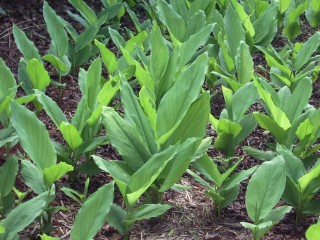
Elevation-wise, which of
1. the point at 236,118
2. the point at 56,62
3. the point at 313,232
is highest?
the point at 56,62

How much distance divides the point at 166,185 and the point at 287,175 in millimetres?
356

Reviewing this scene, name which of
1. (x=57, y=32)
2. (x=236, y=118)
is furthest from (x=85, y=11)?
(x=236, y=118)

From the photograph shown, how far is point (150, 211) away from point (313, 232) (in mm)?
444

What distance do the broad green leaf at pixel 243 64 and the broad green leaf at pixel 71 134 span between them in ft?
2.39

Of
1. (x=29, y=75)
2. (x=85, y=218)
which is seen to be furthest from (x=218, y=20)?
(x=85, y=218)

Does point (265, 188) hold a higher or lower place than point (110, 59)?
lower

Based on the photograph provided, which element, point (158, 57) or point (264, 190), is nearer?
point (264, 190)

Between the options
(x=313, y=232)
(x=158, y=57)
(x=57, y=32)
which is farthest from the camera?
(x=57, y=32)

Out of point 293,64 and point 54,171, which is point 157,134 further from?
point 293,64

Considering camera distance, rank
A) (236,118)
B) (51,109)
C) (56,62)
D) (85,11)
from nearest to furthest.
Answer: (51,109), (236,118), (56,62), (85,11)

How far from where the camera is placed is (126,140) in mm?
1735

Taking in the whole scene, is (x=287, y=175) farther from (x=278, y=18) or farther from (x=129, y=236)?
(x=278, y=18)

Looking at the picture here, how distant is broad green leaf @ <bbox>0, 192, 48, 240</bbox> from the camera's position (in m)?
1.50

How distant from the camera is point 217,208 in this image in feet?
5.95
